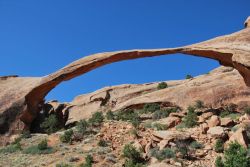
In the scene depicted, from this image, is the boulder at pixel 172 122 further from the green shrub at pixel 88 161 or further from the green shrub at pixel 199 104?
the green shrub at pixel 88 161

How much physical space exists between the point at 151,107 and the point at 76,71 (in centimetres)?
1059

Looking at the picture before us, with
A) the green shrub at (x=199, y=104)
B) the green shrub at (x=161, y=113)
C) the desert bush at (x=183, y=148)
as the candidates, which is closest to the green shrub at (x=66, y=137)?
the desert bush at (x=183, y=148)

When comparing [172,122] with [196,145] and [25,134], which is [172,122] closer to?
[196,145]

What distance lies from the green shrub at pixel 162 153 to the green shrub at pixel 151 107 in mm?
11497

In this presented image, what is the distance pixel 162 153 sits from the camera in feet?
53.8

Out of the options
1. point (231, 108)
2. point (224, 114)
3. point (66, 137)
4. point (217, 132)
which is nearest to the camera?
point (217, 132)

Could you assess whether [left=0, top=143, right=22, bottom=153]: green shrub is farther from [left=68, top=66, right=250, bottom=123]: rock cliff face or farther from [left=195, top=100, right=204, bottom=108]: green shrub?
[left=195, top=100, right=204, bottom=108]: green shrub

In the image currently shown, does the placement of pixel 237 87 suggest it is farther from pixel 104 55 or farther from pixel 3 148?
pixel 3 148

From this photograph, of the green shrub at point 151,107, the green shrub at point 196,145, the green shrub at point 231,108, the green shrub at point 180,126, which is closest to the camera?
the green shrub at point 196,145

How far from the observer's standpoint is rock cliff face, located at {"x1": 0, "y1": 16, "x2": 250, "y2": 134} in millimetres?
14320

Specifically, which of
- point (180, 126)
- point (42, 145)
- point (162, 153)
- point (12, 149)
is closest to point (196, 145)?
point (162, 153)

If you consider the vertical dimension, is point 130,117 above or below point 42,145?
above

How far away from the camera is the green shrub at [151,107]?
28513 mm

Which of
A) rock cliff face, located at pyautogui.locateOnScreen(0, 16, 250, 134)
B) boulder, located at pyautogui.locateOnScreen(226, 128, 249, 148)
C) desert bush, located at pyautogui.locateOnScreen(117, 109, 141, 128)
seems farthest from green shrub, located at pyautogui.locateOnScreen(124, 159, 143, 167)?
desert bush, located at pyautogui.locateOnScreen(117, 109, 141, 128)
